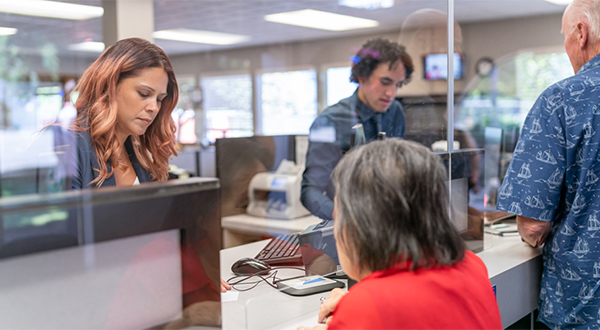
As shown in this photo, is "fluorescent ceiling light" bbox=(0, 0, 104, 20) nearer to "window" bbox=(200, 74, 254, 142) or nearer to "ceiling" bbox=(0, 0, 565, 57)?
"ceiling" bbox=(0, 0, 565, 57)

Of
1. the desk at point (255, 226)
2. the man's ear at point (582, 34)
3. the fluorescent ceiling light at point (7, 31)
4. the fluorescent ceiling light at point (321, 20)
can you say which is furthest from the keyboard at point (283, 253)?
the fluorescent ceiling light at point (7, 31)

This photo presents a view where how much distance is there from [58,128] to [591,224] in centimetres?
162

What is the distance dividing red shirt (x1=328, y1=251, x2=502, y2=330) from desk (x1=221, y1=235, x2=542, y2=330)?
37 cm

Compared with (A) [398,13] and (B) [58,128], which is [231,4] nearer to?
(A) [398,13]

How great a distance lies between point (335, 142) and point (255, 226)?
0.84m

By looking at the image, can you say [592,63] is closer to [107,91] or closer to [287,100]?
[107,91]

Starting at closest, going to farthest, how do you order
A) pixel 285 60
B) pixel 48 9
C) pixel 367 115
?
pixel 367 115 → pixel 48 9 → pixel 285 60

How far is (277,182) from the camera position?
3.33 meters

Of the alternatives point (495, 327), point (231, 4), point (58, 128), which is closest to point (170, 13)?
point (231, 4)

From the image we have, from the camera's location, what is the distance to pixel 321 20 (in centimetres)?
760

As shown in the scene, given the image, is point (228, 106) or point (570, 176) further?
point (228, 106)

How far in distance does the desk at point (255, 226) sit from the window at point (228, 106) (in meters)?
6.37

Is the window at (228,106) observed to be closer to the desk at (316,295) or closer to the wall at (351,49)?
the wall at (351,49)

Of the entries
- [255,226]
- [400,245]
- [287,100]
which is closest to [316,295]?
[400,245]
